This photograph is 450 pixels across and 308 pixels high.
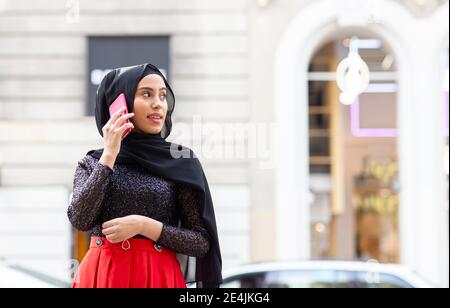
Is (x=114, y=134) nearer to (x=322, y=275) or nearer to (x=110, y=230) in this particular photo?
(x=110, y=230)

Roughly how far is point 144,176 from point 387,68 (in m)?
10.3

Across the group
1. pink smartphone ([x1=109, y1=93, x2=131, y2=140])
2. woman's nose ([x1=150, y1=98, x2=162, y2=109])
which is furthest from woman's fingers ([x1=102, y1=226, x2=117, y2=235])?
woman's nose ([x1=150, y1=98, x2=162, y2=109])

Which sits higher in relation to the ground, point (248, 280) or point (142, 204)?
point (142, 204)

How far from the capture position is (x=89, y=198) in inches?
94.0

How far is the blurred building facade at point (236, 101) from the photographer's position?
11570mm

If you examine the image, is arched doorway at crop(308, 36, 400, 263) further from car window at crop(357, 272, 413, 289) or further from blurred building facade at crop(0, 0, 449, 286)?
car window at crop(357, 272, 413, 289)

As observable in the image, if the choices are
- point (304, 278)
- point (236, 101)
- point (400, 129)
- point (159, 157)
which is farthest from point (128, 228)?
point (400, 129)

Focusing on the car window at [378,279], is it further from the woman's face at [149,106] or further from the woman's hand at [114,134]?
the woman's hand at [114,134]

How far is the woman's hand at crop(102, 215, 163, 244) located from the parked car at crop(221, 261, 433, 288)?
407cm

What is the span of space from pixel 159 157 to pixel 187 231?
0.22 m

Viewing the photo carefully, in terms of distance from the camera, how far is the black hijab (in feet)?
8.16

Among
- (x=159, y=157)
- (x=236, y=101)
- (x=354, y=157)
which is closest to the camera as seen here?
(x=159, y=157)

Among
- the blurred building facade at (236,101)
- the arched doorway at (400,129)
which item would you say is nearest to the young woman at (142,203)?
the blurred building facade at (236,101)

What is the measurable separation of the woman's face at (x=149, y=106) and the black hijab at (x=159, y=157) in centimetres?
2
